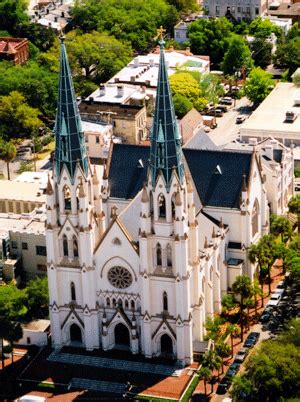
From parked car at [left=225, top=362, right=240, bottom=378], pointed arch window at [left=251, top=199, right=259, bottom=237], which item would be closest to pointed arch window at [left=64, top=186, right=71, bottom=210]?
parked car at [left=225, top=362, right=240, bottom=378]

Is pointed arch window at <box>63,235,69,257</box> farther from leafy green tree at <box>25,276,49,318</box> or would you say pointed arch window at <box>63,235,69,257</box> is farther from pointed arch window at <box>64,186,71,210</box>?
leafy green tree at <box>25,276,49,318</box>

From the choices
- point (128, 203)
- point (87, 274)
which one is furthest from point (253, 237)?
point (87, 274)

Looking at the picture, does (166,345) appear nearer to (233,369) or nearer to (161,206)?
(233,369)

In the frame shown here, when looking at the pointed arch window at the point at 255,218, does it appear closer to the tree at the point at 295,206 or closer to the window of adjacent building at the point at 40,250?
the tree at the point at 295,206

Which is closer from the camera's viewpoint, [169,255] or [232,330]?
[169,255]

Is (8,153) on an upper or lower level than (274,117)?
lower

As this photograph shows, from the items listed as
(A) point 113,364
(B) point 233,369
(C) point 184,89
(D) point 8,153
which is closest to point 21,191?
(D) point 8,153

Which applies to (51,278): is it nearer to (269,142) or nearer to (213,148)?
(213,148)
